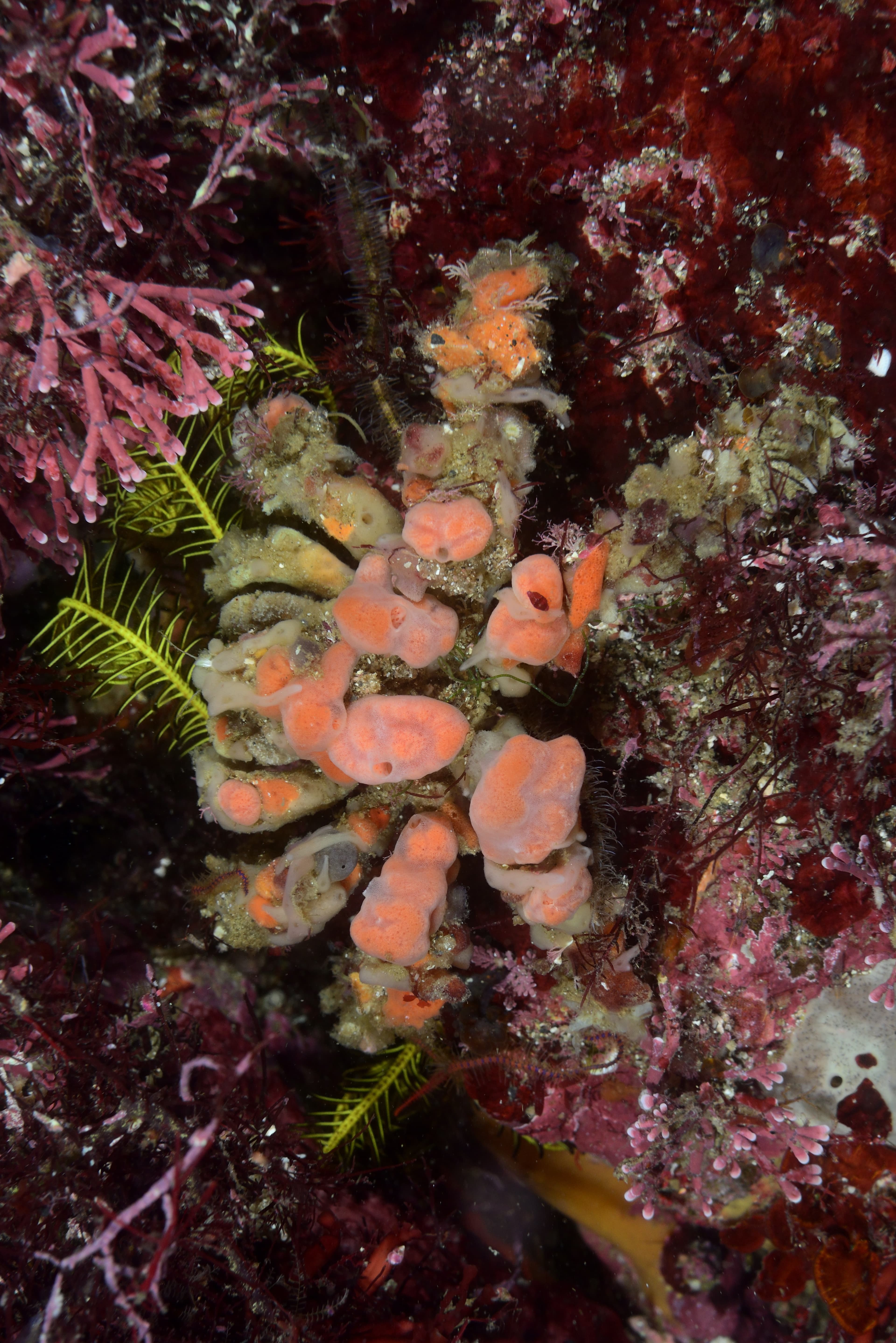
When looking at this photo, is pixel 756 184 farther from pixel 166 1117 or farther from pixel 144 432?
pixel 166 1117

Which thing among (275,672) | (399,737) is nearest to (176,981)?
(275,672)

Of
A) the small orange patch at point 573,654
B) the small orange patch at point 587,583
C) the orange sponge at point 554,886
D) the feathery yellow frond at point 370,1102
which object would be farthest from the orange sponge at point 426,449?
the feathery yellow frond at point 370,1102

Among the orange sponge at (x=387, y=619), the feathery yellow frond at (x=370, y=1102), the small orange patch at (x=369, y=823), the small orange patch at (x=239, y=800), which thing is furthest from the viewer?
the feathery yellow frond at (x=370, y=1102)

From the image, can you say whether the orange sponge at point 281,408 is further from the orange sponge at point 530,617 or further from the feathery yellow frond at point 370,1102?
the feathery yellow frond at point 370,1102

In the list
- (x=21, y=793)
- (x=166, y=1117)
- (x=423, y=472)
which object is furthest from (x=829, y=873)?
(x=21, y=793)

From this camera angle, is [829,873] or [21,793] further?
[21,793]

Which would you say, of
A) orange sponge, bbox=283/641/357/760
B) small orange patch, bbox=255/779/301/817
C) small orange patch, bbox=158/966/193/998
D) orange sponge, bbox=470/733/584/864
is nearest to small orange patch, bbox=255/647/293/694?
orange sponge, bbox=283/641/357/760

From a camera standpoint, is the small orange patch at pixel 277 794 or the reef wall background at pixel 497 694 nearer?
the reef wall background at pixel 497 694

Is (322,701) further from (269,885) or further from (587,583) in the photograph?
(587,583)
